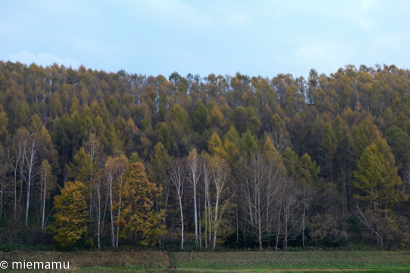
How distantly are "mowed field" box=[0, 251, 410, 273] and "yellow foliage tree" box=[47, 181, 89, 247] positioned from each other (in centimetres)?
348

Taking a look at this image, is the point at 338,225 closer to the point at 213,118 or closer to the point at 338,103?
the point at 213,118

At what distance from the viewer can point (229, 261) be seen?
112 feet

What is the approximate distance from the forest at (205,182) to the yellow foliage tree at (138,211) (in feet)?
0.53

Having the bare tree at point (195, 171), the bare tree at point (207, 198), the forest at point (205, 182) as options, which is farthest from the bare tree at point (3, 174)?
the bare tree at point (207, 198)

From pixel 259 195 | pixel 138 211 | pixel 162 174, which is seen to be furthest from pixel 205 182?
pixel 162 174

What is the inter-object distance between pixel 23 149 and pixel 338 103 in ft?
251

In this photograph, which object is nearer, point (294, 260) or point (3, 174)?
point (294, 260)

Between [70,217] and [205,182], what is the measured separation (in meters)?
16.2

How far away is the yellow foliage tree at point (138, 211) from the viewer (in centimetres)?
3972

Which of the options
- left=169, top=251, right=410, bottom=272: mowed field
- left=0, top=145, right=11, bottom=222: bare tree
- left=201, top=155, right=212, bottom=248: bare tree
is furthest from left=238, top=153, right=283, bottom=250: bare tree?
left=0, top=145, right=11, bottom=222: bare tree

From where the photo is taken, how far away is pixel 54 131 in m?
67.2

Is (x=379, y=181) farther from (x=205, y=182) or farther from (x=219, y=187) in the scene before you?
(x=205, y=182)

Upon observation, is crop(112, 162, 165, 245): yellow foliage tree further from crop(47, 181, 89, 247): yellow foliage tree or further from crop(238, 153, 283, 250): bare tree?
crop(238, 153, 283, 250): bare tree

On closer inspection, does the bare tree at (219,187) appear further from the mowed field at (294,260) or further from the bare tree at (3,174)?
the bare tree at (3,174)
